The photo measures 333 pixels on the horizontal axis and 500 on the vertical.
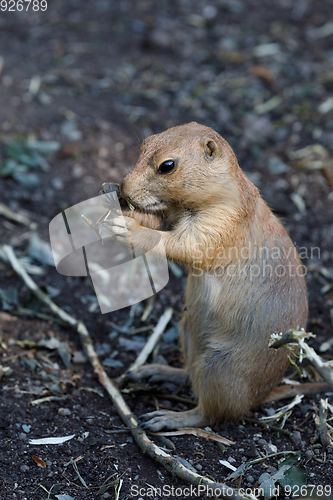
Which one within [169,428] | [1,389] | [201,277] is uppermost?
[201,277]

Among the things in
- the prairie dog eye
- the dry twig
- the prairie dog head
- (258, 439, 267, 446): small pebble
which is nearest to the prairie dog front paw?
the prairie dog head

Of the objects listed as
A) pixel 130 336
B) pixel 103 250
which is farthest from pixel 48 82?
pixel 130 336

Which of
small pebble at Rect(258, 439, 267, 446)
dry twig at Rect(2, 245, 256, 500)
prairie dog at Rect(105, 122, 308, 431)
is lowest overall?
small pebble at Rect(258, 439, 267, 446)

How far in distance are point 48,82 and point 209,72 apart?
7.88 feet

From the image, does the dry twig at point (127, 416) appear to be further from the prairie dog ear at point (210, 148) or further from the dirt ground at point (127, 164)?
Result: the prairie dog ear at point (210, 148)

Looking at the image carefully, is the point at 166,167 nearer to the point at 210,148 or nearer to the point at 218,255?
the point at 210,148

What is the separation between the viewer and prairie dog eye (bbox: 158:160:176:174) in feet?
10.8

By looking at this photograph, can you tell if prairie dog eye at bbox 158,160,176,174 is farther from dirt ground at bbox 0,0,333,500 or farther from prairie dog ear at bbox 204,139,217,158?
dirt ground at bbox 0,0,333,500

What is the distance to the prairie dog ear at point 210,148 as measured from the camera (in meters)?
3.40

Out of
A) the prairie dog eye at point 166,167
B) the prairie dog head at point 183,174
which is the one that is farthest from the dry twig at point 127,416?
the prairie dog eye at point 166,167

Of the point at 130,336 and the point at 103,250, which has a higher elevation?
the point at 103,250

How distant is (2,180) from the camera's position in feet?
19.0

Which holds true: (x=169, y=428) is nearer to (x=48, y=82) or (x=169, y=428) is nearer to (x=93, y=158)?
(x=93, y=158)

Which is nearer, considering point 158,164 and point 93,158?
point 158,164
